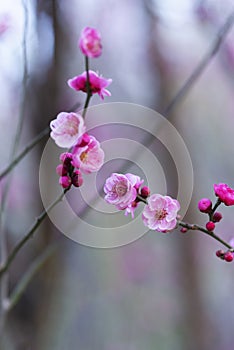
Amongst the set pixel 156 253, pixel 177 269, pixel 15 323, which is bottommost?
A: pixel 156 253

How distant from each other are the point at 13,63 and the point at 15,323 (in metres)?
0.91

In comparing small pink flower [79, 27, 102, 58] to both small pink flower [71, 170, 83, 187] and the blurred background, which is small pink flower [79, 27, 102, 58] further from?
the blurred background

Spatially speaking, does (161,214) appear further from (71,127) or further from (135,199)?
(71,127)

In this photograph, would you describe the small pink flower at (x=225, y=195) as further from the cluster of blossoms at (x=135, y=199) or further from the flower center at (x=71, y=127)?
the flower center at (x=71, y=127)

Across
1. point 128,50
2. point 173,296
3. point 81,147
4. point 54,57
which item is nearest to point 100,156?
point 81,147

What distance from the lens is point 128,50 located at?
6.97ft

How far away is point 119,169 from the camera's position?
2.92ft

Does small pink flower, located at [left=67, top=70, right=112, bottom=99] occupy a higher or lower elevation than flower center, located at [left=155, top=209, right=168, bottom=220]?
higher

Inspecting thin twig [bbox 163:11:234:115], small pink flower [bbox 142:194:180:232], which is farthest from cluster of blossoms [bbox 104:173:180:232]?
thin twig [bbox 163:11:234:115]

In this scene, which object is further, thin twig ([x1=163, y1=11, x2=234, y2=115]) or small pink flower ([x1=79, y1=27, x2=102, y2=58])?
thin twig ([x1=163, y1=11, x2=234, y2=115])

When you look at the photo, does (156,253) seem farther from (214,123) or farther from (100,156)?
(100,156)

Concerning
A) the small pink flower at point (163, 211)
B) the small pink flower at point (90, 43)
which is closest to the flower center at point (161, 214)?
the small pink flower at point (163, 211)

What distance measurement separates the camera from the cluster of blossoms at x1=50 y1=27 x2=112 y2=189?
53 centimetres

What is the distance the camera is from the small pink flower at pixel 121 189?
22.9 inches
